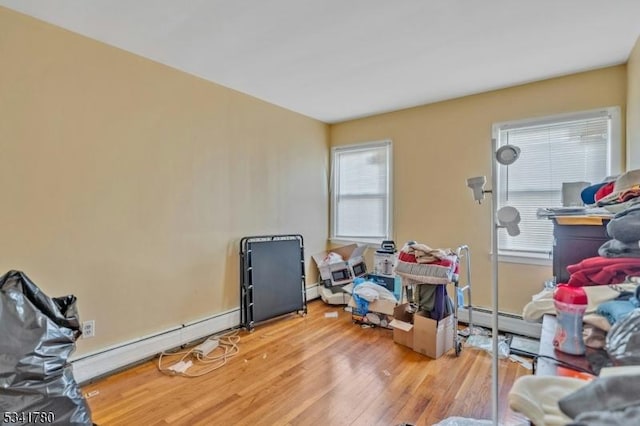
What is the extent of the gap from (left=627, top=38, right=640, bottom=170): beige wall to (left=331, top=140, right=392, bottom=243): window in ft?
7.13

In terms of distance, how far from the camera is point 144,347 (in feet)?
8.54

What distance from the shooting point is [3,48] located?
196cm

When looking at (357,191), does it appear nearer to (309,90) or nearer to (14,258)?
(309,90)

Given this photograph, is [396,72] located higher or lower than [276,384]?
higher

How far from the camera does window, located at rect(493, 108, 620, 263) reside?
2.74m

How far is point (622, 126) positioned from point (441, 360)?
2.46 m

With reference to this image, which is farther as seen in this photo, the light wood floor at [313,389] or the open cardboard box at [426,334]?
the open cardboard box at [426,334]

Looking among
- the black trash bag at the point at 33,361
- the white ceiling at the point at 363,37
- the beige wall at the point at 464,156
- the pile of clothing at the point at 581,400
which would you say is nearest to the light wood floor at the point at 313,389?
the black trash bag at the point at 33,361

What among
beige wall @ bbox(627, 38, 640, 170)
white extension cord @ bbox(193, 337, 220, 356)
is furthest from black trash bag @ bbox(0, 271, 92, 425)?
beige wall @ bbox(627, 38, 640, 170)

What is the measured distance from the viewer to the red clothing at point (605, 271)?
46.2 inches

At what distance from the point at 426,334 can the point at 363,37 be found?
241 centimetres

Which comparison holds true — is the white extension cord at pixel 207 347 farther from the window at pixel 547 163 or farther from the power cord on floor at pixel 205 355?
the window at pixel 547 163

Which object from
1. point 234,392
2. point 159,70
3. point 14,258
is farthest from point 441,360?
point 159,70

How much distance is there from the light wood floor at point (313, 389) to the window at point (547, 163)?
3.95 ft
